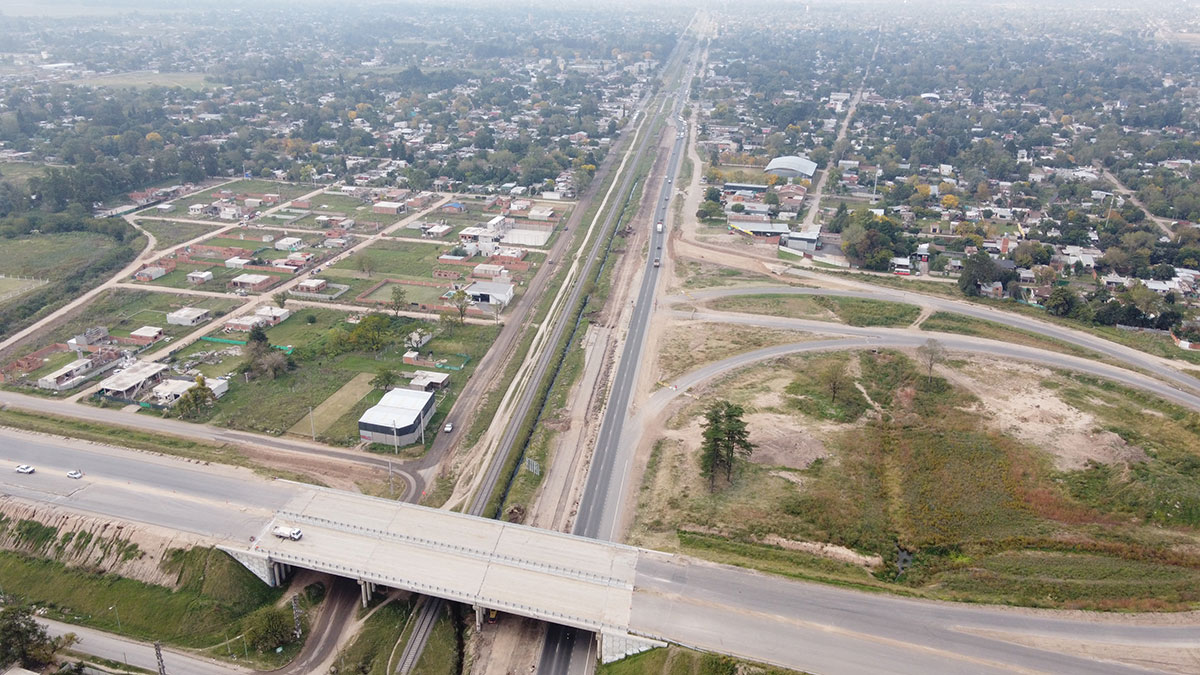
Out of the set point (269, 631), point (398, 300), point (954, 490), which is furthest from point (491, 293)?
point (954, 490)

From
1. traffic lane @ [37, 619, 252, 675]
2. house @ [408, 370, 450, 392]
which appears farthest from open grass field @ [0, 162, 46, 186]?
traffic lane @ [37, 619, 252, 675]

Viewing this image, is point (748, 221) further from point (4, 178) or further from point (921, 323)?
point (4, 178)

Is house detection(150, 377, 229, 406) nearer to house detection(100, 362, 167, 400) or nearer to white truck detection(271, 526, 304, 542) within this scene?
house detection(100, 362, 167, 400)

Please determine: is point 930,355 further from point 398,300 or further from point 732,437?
point 398,300

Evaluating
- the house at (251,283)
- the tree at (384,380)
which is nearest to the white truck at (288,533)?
the tree at (384,380)

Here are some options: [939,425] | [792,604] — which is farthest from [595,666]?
[939,425]

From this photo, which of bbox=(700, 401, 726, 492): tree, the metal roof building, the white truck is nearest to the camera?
the white truck

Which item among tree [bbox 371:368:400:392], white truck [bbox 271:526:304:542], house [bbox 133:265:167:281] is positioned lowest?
house [bbox 133:265:167:281]
